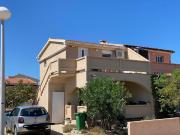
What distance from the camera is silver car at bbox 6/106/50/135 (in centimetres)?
1789

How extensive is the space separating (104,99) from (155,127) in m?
4.11

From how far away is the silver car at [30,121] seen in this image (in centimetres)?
1789

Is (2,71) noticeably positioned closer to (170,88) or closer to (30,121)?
(30,121)

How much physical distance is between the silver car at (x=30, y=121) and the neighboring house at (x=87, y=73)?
4552mm

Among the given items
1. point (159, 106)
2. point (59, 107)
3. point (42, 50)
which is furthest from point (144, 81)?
point (42, 50)

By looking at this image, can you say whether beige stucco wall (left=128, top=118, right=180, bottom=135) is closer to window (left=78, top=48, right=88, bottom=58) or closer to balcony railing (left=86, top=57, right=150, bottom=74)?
balcony railing (left=86, top=57, right=150, bottom=74)

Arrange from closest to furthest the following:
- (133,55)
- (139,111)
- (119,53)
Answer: (139,111) → (133,55) → (119,53)

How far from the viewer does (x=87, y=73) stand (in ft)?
71.7

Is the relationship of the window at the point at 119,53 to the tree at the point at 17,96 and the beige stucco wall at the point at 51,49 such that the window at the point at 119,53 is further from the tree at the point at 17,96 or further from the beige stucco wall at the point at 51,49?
the tree at the point at 17,96

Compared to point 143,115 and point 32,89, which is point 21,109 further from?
point 32,89

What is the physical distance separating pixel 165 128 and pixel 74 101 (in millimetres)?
9825

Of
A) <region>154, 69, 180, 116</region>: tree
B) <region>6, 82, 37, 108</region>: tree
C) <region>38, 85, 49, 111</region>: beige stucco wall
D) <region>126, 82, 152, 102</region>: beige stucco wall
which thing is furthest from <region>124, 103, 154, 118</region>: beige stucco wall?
<region>6, 82, 37, 108</region>: tree

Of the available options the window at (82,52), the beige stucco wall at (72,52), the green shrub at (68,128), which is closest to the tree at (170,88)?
the green shrub at (68,128)

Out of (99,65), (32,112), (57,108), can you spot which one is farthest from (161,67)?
(32,112)
